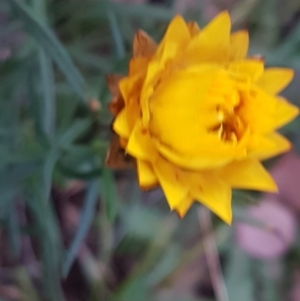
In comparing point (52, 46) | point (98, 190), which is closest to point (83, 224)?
point (98, 190)

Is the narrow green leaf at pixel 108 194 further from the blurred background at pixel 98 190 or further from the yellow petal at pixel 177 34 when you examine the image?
the yellow petal at pixel 177 34

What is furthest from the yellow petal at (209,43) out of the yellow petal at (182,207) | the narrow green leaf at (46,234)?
the narrow green leaf at (46,234)

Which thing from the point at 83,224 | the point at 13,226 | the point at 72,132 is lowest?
the point at 13,226

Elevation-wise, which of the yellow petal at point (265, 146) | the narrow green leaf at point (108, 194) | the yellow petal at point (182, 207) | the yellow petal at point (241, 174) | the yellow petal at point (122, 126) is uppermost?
the yellow petal at point (265, 146)

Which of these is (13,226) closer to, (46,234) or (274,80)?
(46,234)

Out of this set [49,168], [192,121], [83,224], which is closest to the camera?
[192,121]

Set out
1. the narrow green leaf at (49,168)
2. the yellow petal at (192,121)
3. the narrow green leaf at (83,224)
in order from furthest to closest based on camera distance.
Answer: the narrow green leaf at (83,224)
the narrow green leaf at (49,168)
the yellow petal at (192,121)

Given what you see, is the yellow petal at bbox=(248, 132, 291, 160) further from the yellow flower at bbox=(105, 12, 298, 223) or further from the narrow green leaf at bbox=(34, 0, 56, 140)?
the narrow green leaf at bbox=(34, 0, 56, 140)

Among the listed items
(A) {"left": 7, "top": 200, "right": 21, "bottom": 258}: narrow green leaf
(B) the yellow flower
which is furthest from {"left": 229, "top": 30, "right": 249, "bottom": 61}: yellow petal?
(A) {"left": 7, "top": 200, "right": 21, "bottom": 258}: narrow green leaf
